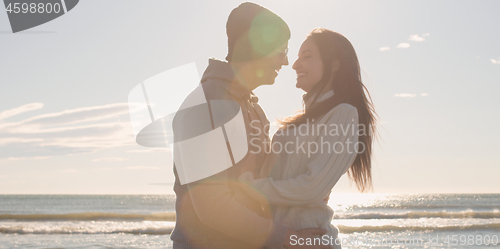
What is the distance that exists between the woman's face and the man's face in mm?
382

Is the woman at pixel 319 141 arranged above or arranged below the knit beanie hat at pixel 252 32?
below

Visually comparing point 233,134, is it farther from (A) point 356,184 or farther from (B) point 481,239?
(B) point 481,239

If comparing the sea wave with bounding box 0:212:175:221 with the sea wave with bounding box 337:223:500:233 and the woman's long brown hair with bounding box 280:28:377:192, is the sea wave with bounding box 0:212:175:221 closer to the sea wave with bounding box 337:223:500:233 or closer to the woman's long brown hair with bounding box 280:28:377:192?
the sea wave with bounding box 337:223:500:233

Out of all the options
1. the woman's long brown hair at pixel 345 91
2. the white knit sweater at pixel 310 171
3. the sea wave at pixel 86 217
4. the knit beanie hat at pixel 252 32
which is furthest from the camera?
the sea wave at pixel 86 217

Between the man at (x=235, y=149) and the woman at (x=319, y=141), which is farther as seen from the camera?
the woman at (x=319, y=141)

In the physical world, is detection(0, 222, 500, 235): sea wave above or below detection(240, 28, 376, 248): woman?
below

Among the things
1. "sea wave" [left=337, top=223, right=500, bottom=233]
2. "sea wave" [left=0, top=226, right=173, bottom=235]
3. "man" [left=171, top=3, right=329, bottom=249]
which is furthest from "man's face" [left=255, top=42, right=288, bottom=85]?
"sea wave" [left=337, top=223, right=500, bottom=233]

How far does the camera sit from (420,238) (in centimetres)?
1170

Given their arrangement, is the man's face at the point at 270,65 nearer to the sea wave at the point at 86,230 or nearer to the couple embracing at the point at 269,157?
the couple embracing at the point at 269,157

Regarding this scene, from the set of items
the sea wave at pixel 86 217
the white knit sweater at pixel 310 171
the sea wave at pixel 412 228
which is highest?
the white knit sweater at pixel 310 171

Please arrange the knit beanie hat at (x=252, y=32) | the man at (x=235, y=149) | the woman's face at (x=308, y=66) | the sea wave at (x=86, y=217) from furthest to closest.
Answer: the sea wave at (x=86, y=217) → the woman's face at (x=308, y=66) → the knit beanie hat at (x=252, y=32) → the man at (x=235, y=149)

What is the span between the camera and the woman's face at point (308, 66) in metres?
2.73

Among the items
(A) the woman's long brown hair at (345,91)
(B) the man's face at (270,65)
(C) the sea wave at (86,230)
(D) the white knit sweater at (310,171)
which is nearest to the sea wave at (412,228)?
(C) the sea wave at (86,230)

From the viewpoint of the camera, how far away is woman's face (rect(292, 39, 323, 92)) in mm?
2732
